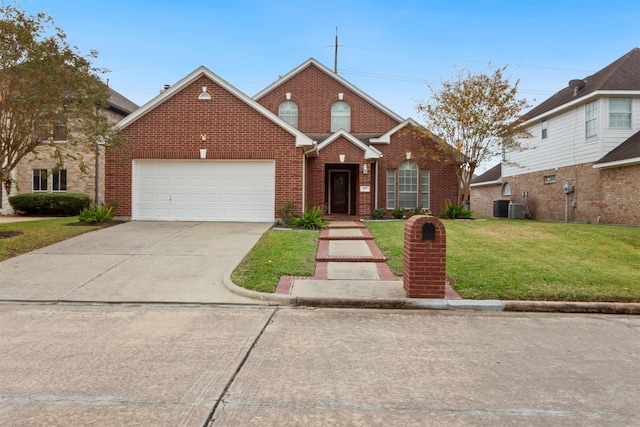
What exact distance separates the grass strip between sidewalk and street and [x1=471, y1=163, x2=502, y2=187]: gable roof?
2047 cm

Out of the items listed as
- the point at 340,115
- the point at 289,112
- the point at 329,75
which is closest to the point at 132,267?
the point at 289,112

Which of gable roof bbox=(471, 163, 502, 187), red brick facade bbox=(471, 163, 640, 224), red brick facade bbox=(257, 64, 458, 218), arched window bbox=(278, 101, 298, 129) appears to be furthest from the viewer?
gable roof bbox=(471, 163, 502, 187)

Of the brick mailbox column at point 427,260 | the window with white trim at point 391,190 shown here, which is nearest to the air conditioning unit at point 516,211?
the window with white trim at point 391,190

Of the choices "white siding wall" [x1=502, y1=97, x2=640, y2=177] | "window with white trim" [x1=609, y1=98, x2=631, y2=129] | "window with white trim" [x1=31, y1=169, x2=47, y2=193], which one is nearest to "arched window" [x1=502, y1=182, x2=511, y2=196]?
"white siding wall" [x1=502, y1=97, x2=640, y2=177]

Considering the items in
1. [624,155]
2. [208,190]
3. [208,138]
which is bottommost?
[208,190]

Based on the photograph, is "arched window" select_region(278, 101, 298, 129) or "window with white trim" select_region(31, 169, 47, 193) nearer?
"arched window" select_region(278, 101, 298, 129)

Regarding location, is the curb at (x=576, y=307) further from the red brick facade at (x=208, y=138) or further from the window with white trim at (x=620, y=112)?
the window with white trim at (x=620, y=112)

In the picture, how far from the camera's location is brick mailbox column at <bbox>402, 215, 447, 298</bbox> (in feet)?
20.2

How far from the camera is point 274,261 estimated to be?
834 centimetres

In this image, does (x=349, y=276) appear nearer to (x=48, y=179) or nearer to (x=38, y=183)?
(x=48, y=179)

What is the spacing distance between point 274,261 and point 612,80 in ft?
55.5

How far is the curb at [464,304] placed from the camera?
5934 mm

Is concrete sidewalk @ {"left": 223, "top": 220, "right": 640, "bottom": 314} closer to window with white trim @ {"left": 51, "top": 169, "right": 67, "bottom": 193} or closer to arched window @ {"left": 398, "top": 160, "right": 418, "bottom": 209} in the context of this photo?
arched window @ {"left": 398, "top": 160, "right": 418, "bottom": 209}

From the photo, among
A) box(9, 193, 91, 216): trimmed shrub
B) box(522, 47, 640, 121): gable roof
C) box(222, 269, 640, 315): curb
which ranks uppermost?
box(522, 47, 640, 121): gable roof
